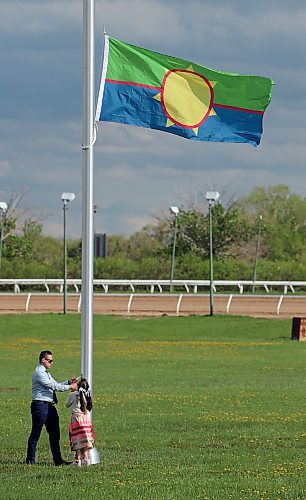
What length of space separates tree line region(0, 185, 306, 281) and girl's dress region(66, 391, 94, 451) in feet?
208

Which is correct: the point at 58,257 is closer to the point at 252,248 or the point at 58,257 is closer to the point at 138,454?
the point at 252,248

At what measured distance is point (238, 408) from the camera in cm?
2350

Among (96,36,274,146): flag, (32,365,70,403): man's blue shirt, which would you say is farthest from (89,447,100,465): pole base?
(96,36,274,146): flag

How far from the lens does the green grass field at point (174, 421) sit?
13.9 metres

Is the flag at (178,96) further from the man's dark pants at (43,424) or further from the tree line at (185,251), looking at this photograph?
the tree line at (185,251)

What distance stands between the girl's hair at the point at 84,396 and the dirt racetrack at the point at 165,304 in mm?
43465

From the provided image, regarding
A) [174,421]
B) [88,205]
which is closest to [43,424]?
[88,205]

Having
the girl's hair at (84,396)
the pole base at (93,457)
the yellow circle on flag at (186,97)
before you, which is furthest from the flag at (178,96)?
the pole base at (93,457)

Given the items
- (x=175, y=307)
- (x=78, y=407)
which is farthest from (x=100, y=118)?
(x=175, y=307)

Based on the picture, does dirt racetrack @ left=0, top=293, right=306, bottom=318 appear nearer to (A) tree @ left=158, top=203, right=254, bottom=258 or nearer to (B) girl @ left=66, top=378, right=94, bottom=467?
(A) tree @ left=158, top=203, right=254, bottom=258

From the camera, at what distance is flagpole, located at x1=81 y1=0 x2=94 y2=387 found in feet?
52.6

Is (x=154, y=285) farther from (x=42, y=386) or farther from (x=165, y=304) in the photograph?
(x=42, y=386)

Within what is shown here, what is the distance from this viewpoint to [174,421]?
21312 millimetres

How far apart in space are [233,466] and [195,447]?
8.17 ft
